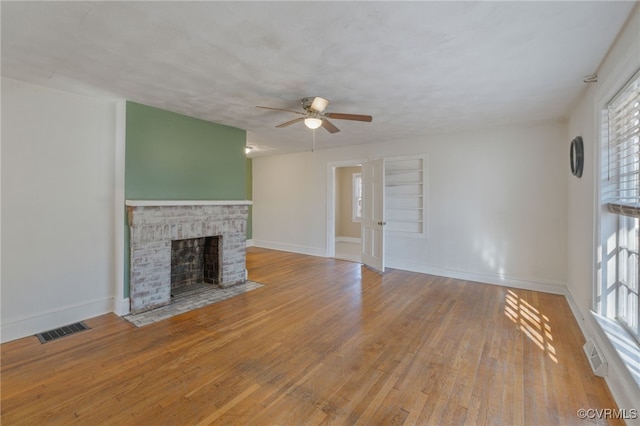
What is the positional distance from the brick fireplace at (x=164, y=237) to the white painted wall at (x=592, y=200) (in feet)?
13.3

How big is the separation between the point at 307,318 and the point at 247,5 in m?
2.83

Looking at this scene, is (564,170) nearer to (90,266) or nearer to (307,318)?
(307,318)

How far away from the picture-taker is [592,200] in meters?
2.52

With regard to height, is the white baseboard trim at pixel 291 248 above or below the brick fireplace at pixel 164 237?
below

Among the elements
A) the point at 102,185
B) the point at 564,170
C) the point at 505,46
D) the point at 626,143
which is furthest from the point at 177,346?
the point at 564,170

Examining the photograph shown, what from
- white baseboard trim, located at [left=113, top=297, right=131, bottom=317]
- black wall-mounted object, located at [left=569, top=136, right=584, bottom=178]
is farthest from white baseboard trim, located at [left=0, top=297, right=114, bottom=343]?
black wall-mounted object, located at [left=569, top=136, right=584, bottom=178]

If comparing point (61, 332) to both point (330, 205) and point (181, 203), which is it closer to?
point (181, 203)

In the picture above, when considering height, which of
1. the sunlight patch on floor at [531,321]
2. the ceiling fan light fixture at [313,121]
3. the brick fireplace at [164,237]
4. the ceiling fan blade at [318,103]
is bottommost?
the sunlight patch on floor at [531,321]

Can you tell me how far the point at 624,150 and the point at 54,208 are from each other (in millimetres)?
5097

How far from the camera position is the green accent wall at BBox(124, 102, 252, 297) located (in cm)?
328

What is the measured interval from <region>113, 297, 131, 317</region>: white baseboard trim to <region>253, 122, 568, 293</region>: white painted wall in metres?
4.18

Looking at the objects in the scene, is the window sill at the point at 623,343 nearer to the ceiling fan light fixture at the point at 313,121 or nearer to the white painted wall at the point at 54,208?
the ceiling fan light fixture at the point at 313,121

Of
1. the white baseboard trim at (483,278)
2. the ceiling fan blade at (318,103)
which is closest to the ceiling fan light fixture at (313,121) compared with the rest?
the ceiling fan blade at (318,103)

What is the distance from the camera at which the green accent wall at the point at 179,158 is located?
10.8 feet
